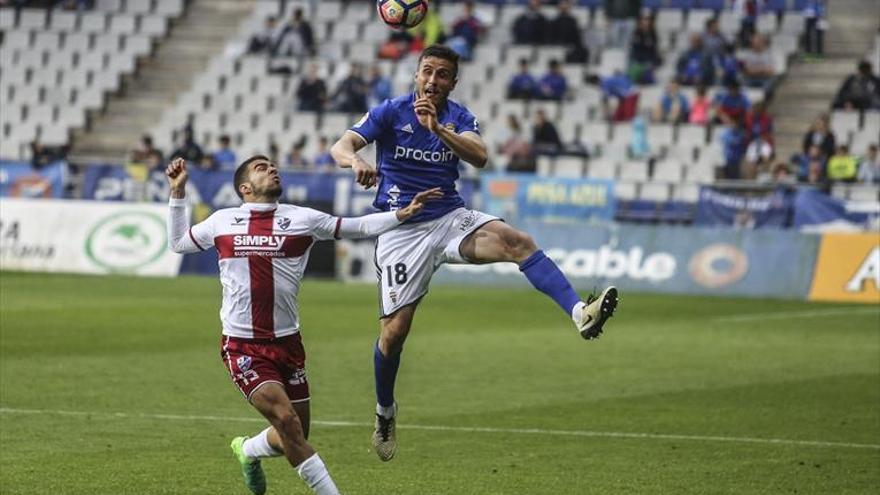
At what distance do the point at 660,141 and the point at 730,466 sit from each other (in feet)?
71.6

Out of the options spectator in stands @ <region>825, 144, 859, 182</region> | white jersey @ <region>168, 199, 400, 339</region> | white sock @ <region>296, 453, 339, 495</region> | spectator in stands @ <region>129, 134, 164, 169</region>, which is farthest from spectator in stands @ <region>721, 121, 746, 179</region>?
white sock @ <region>296, 453, 339, 495</region>

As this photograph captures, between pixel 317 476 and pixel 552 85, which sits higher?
pixel 317 476

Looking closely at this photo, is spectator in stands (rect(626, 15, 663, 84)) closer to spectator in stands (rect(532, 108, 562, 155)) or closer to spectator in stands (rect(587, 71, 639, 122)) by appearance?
spectator in stands (rect(587, 71, 639, 122))

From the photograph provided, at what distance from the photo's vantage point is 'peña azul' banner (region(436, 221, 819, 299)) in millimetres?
27516

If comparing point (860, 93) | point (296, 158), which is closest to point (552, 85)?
point (296, 158)

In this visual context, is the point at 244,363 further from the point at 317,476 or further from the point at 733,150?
the point at 733,150

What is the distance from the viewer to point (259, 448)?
1014cm

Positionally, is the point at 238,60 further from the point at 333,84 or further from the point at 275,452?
the point at 275,452

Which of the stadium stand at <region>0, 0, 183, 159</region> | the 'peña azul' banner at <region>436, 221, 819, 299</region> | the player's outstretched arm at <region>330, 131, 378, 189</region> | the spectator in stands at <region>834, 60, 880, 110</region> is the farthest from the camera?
the stadium stand at <region>0, 0, 183, 159</region>

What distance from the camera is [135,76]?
4166 cm

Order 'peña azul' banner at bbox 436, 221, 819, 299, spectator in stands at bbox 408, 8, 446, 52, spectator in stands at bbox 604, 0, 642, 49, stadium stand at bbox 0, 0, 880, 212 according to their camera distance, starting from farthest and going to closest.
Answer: spectator in stands at bbox 604, 0, 642, 49 < spectator in stands at bbox 408, 8, 446, 52 < stadium stand at bbox 0, 0, 880, 212 < 'peña azul' banner at bbox 436, 221, 819, 299

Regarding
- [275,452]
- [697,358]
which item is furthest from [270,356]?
[697,358]

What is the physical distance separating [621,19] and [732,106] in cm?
518

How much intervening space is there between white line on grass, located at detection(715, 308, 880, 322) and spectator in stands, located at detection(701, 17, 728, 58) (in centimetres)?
987
